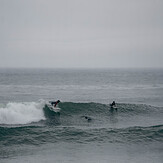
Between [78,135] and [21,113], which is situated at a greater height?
[21,113]

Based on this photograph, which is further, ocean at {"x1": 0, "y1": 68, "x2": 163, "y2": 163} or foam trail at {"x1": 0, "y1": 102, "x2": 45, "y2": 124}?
foam trail at {"x1": 0, "y1": 102, "x2": 45, "y2": 124}

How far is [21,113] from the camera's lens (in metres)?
25.0

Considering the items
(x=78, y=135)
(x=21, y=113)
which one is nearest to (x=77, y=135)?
(x=78, y=135)

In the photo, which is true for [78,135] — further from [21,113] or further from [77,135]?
[21,113]

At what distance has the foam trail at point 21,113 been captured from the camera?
2333 cm

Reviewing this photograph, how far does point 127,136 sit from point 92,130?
2.87 meters

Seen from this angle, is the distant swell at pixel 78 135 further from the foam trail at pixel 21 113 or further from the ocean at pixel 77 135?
the foam trail at pixel 21 113

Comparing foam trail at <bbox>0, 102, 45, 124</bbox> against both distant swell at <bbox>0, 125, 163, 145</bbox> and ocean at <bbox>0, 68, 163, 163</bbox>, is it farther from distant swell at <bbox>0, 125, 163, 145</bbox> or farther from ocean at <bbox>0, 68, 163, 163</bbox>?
distant swell at <bbox>0, 125, 163, 145</bbox>

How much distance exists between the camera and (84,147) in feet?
57.0

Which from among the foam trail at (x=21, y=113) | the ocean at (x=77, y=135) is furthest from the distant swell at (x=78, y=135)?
the foam trail at (x=21, y=113)

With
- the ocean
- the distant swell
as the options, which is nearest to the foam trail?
the ocean

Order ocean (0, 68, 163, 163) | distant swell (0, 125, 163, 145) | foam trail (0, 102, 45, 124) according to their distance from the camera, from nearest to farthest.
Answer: ocean (0, 68, 163, 163)
distant swell (0, 125, 163, 145)
foam trail (0, 102, 45, 124)

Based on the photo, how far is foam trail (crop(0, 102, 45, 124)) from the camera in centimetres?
2333

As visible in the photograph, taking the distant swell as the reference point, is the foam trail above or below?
above
